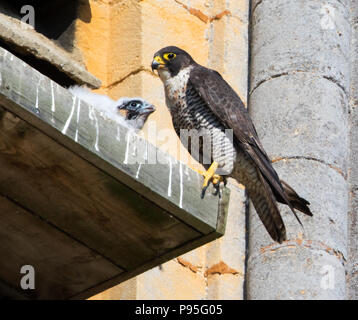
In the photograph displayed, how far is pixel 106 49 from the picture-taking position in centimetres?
556

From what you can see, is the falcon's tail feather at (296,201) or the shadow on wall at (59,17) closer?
the falcon's tail feather at (296,201)

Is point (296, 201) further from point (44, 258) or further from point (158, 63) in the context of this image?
point (44, 258)

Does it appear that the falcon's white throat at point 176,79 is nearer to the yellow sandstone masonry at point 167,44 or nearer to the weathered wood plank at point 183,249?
the yellow sandstone masonry at point 167,44

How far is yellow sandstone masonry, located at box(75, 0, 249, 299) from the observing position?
5008 millimetres

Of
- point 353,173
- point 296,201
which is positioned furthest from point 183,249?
point 353,173

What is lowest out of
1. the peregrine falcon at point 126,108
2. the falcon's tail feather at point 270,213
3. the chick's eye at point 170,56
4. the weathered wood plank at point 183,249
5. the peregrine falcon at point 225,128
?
the weathered wood plank at point 183,249

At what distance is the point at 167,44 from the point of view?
5.54m

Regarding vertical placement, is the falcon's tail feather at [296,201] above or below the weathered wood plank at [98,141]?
above

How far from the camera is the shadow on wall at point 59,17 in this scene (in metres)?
5.42

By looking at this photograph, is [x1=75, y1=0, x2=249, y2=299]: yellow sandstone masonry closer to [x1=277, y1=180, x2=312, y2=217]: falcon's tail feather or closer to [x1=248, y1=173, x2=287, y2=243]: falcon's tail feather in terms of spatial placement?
[x1=248, y1=173, x2=287, y2=243]: falcon's tail feather

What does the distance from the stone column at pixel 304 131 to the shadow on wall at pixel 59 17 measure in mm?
951

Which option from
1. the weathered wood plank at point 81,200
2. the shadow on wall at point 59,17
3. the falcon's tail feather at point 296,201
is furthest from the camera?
the shadow on wall at point 59,17

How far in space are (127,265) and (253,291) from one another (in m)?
1.37

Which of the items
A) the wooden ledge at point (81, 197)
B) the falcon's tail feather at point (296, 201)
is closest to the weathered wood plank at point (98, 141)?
the wooden ledge at point (81, 197)
